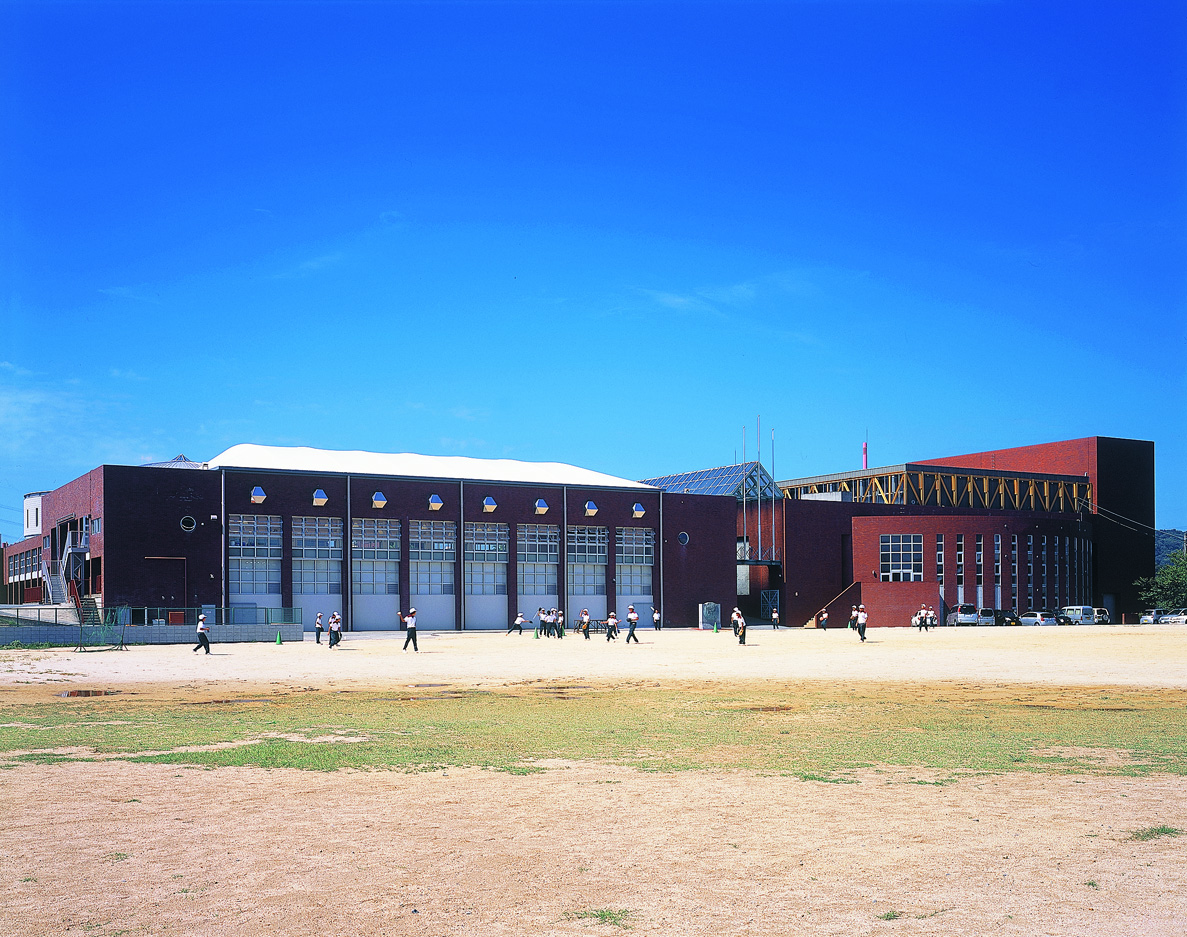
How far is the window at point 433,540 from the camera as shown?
7244 centimetres

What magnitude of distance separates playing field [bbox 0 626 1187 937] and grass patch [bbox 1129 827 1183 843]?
0.04 metres

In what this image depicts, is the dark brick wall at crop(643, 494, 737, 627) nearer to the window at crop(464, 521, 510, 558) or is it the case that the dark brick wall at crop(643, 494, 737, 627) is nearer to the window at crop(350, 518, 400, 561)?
the window at crop(464, 521, 510, 558)

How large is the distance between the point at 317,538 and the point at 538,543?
15.5 meters

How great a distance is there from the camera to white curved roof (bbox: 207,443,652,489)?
7088 cm

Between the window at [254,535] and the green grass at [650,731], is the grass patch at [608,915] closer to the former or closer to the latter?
the green grass at [650,731]

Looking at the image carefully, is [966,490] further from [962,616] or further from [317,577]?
[317,577]

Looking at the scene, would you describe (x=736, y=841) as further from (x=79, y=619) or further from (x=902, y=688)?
(x=79, y=619)

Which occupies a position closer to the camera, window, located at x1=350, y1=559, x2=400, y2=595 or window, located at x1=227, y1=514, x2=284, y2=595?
window, located at x1=227, y1=514, x2=284, y2=595

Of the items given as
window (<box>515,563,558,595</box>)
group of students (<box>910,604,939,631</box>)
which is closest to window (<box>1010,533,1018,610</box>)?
group of students (<box>910,604,939,631</box>)

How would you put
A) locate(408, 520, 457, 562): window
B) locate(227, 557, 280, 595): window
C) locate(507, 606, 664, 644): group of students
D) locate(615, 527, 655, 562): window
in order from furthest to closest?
locate(615, 527, 655, 562): window < locate(408, 520, 457, 562): window < locate(227, 557, 280, 595): window < locate(507, 606, 664, 644): group of students

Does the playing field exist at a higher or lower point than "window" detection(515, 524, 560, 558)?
lower

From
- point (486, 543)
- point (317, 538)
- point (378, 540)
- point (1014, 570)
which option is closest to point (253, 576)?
point (317, 538)

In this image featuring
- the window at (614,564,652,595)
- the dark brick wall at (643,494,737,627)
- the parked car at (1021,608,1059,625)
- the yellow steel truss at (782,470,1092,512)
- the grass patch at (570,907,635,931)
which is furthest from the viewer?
the yellow steel truss at (782,470,1092,512)

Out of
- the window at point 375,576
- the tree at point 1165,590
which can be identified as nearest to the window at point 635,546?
the window at point 375,576
